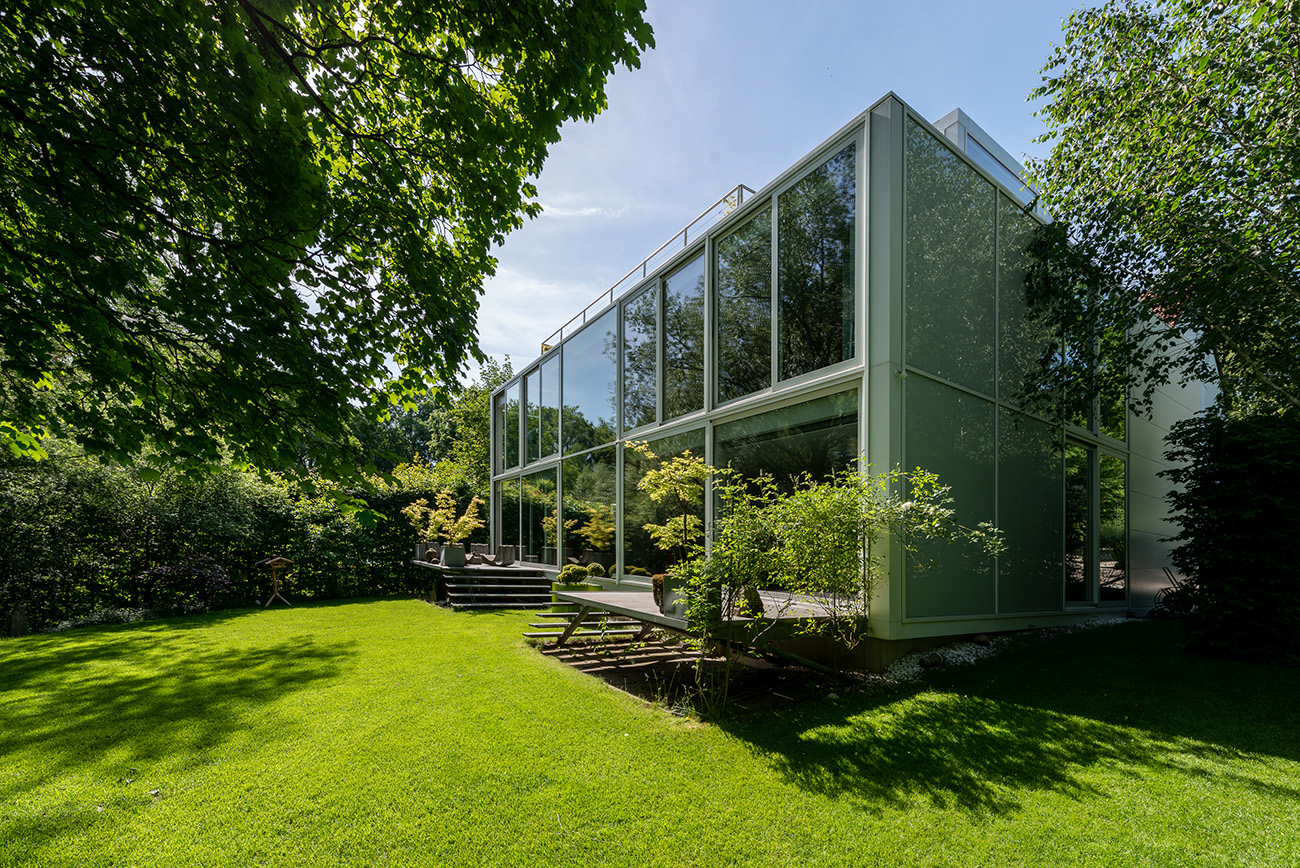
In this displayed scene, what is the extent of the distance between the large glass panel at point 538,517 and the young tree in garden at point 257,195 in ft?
30.3

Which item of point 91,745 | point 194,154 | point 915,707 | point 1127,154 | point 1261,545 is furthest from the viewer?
point 1127,154

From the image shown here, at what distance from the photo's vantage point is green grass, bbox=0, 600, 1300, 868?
112 inches

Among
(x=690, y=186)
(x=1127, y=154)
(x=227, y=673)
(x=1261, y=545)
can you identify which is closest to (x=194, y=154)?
(x=227, y=673)

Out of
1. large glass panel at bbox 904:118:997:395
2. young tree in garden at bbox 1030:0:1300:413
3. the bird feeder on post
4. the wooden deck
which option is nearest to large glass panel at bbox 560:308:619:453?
the wooden deck

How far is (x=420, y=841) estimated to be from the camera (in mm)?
2891

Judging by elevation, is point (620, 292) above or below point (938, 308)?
above

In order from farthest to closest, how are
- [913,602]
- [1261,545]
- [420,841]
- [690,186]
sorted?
[690,186] → [1261,545] → [913,602] → [420,841]

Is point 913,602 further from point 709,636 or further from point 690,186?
point 690,186

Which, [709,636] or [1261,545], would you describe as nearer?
[709,636]

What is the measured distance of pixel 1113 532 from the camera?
10656 millimetres

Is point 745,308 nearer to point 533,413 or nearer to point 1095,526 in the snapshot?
point 1095,526

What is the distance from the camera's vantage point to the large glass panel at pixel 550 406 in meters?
13.6

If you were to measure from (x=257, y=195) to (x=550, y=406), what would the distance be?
10.7 m

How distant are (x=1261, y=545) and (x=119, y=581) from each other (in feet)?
59.8
